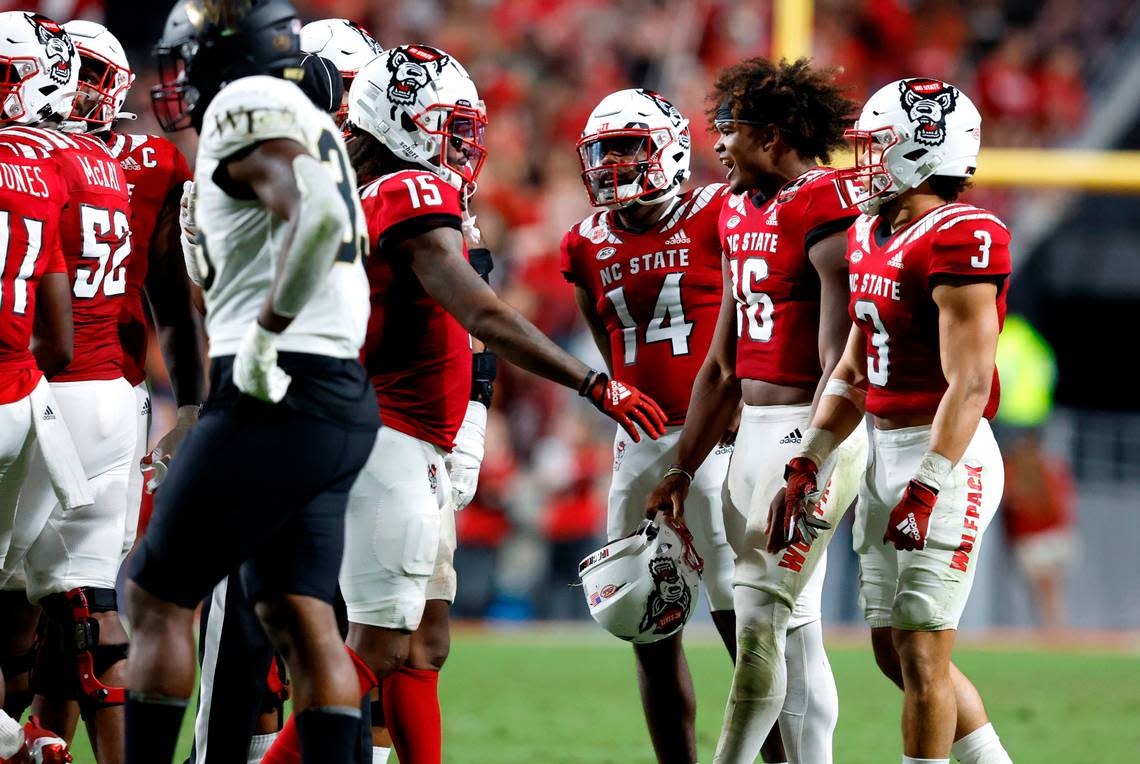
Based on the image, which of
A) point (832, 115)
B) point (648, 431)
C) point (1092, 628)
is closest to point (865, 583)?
point (648, 431)

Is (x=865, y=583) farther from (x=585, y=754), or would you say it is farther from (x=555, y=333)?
(x=555, y=333)

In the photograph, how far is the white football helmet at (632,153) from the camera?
4.69 meters

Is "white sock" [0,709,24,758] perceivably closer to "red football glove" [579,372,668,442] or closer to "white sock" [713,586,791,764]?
"red football glove" [579,372,668,442]

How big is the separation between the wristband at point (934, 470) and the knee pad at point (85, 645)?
2.32 metres

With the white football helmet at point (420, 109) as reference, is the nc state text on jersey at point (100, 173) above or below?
below

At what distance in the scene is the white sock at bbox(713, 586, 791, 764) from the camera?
14.0 ft

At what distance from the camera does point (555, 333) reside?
39.4 ft

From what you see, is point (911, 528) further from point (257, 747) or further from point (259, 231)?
point (257, 747)

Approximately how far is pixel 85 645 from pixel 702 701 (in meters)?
3.97

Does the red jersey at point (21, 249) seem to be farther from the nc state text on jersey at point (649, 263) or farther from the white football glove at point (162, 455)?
the nc state text on jersey at point (649, 263)

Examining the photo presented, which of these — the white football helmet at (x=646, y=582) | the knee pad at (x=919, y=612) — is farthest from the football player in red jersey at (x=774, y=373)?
the knee pad at (x=919, y=612)

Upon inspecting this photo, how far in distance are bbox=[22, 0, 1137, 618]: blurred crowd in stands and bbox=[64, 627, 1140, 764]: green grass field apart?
84cm

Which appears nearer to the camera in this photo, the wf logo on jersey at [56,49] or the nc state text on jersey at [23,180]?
the nc state text on jersey at [23,180]

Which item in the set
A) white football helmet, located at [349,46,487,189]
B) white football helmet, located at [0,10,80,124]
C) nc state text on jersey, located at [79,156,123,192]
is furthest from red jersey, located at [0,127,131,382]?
white football helmet, located at [349,46,487,189]
